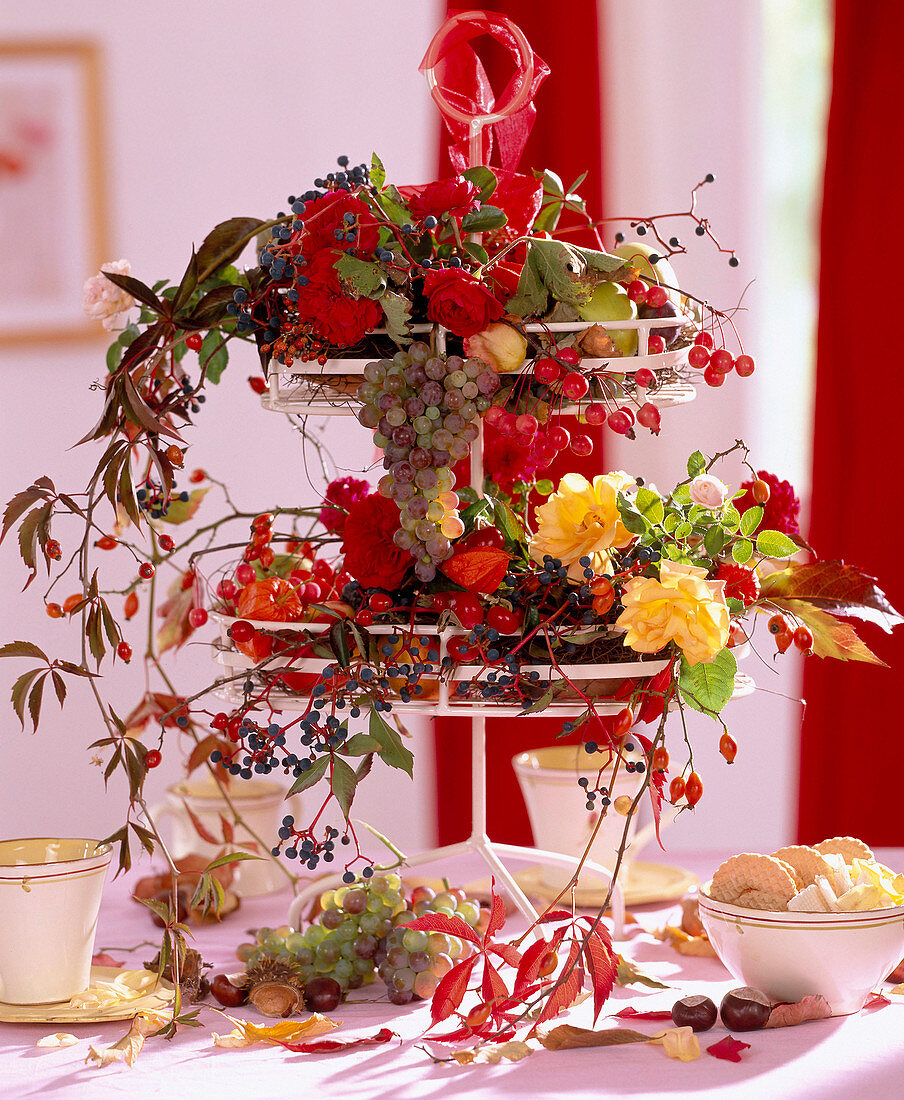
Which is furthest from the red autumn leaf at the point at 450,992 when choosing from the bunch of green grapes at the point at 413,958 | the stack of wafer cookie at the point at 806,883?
the stack of wafer cookie at the point at 806,883

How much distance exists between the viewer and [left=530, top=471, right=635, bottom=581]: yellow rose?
0.99 metres

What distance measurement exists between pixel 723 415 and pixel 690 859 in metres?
0.97

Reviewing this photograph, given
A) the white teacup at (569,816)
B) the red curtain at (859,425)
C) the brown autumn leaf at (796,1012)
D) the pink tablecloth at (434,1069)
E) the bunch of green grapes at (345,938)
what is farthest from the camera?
the red curtain at (859,425)

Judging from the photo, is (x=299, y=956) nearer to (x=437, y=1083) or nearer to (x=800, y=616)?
(x=437, y=1083)

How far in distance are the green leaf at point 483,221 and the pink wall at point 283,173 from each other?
1.21 meters

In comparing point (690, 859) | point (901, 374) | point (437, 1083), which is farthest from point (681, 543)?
point (901, 374)

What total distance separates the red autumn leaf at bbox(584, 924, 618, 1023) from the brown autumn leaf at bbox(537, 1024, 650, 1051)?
14 mm

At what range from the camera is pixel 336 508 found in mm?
1196

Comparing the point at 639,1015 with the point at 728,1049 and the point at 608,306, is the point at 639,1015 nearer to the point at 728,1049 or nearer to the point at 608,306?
the point at 728,1049

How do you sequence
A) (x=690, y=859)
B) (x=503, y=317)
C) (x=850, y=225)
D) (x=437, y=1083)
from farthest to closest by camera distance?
(x=850, y=225) → (x=690, y=859) → (x=503, y=317) → (x=437, y=1083)

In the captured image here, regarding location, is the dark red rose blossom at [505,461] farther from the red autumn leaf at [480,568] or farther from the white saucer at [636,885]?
the white saucer at [636,885]

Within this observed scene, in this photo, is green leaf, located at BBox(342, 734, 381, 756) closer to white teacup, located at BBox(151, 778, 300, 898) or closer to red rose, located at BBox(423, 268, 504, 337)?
red rose, located at BBox(423, 268, 504, 337)

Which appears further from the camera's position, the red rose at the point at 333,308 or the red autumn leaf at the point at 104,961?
the red autumn leaf at the point at 104,961

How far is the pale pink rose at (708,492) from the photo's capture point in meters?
1.01
